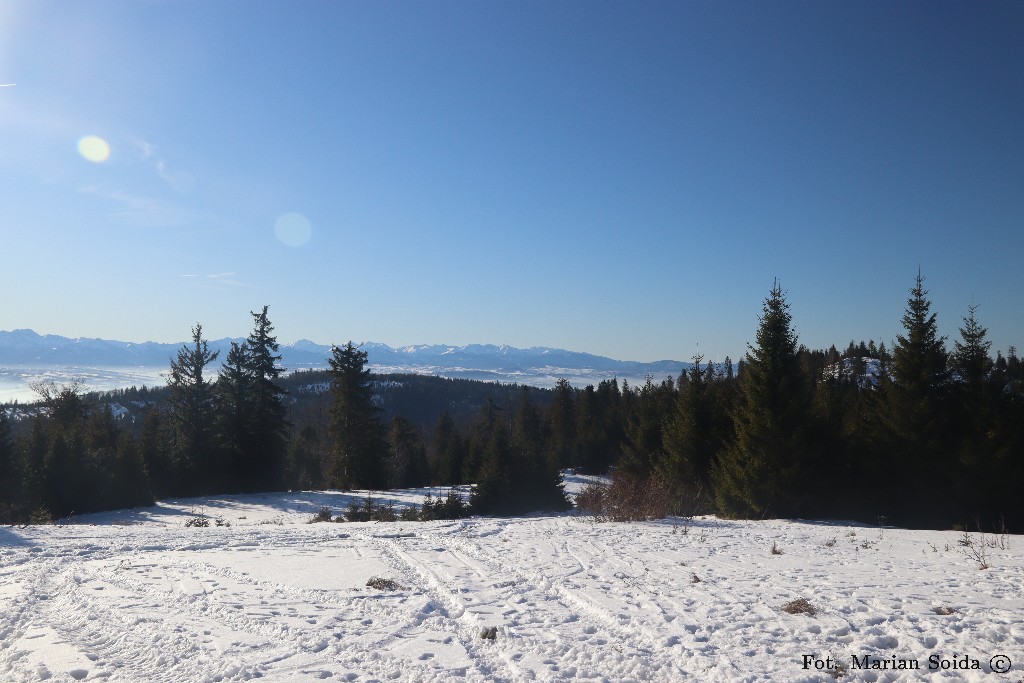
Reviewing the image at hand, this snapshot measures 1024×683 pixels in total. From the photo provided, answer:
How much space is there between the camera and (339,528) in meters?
15.2

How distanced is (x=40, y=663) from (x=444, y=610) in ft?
13.8

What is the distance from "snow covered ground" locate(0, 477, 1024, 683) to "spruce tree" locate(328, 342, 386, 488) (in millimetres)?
24270

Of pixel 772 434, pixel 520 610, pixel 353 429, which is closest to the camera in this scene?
pixel 520 610

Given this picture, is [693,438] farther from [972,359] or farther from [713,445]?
[972,359]

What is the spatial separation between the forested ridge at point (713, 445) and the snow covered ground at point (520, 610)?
856cm

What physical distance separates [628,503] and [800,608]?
9.99 m

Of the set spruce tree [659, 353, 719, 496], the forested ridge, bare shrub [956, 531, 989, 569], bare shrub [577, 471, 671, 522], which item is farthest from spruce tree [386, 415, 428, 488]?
bare shrub [956, 531, 989, 569]

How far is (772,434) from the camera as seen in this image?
1991 cm

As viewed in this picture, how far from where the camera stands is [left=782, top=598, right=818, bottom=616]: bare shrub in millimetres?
6379

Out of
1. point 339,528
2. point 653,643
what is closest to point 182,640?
point 653,643

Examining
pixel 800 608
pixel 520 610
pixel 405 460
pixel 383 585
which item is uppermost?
pixel 800 608

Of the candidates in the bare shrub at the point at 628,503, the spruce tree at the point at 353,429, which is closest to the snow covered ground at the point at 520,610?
the bare shrub at the point at 628,503

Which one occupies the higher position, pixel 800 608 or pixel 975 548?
pixel 800 608

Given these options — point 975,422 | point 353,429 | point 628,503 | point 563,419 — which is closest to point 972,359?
point 975,422
